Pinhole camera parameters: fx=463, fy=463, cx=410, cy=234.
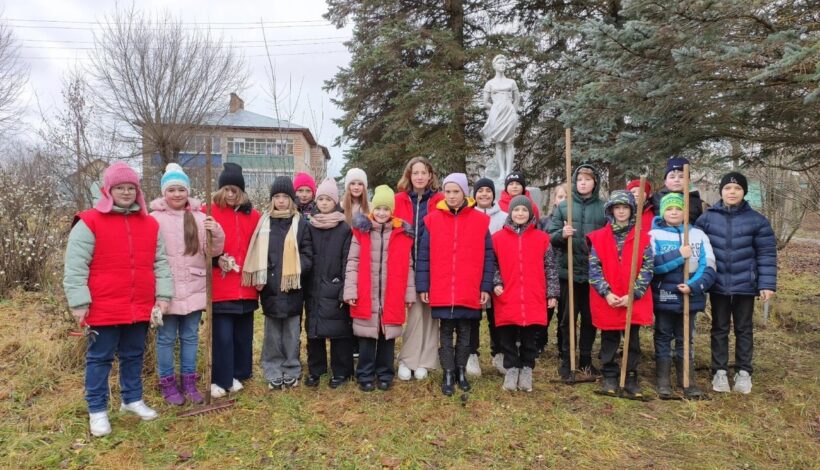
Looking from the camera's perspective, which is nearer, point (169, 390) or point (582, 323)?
point (169, 390)

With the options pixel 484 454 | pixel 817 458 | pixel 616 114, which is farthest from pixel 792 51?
pixel 484 454

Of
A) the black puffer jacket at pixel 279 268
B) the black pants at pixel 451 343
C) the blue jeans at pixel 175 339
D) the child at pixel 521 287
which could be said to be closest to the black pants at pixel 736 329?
the child at pixel 521 287

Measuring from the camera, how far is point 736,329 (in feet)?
13.0

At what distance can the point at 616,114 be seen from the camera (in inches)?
181

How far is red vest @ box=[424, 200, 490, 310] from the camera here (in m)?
3.75

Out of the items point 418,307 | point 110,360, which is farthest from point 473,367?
point 110,360

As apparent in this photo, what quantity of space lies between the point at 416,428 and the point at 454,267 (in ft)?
4.11

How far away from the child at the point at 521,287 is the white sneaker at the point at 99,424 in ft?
9.69

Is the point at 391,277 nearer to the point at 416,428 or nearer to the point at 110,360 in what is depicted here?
the point at 416,428

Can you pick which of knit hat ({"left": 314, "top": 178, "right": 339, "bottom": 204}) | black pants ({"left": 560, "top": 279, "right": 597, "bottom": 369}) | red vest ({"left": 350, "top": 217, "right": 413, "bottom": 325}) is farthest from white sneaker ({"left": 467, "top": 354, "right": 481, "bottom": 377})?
knit hat ({"left": 314, "top": 178, "right": 339, "bottom": 204})

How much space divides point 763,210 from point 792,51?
397 inches

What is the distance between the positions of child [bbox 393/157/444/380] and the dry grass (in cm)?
21

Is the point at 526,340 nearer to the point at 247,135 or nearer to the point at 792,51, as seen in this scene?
the point at 792,51

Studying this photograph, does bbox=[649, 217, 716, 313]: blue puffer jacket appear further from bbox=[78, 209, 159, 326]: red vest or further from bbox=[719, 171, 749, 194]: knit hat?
bbox=[78, 209, 159, 326]: red vest
